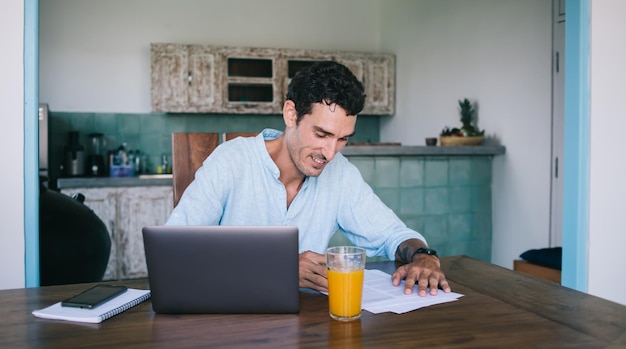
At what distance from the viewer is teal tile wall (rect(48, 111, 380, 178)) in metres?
4.85

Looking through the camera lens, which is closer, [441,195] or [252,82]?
[441,195]

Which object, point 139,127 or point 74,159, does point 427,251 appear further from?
point 139,127

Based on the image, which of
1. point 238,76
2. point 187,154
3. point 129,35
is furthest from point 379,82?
point 187,154

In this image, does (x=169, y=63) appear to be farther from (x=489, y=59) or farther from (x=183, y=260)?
(x=183, y=260)

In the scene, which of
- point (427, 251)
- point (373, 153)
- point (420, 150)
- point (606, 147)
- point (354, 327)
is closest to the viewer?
point (354, 327)

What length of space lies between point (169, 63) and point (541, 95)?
117 inches

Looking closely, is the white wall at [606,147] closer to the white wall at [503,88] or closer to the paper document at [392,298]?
the white wall at [503,88]

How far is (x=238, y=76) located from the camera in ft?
16.9

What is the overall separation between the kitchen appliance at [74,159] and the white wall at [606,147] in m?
3.86

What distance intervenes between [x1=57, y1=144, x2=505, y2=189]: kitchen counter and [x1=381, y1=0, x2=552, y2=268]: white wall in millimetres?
187

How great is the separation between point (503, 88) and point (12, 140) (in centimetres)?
Answer: 303

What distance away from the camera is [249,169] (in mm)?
1784

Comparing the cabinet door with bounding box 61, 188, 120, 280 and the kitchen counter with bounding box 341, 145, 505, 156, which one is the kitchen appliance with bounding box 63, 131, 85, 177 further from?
the kitchen counter with bounding box 341, 145, 505, 156

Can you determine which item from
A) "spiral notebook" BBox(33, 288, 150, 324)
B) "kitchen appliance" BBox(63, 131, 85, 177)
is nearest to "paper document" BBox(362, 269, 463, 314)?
"spiral notebook" BBox(33, 288, 150, 324)
